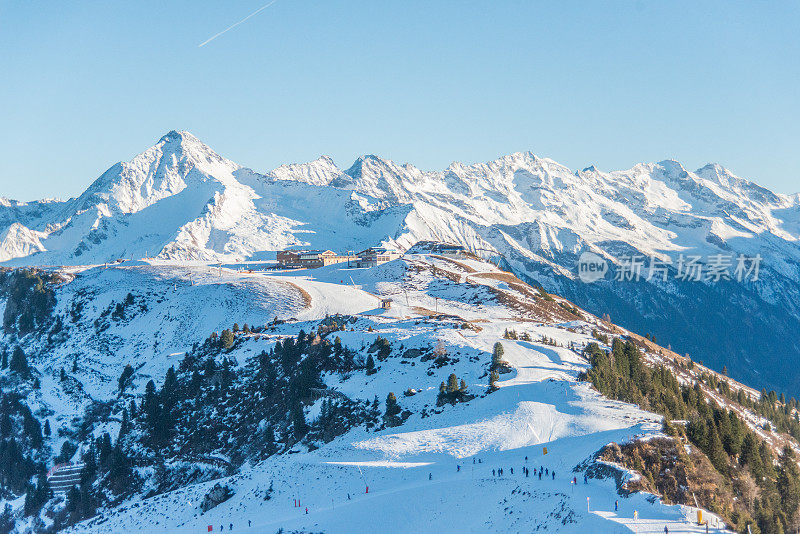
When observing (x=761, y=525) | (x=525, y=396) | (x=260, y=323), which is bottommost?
(x=761, y=525)

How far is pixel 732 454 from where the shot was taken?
62.0 m

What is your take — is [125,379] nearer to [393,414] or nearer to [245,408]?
[245,408]

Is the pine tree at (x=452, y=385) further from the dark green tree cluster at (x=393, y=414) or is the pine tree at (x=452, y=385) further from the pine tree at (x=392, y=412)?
the pine tree at (x=392, y=412)

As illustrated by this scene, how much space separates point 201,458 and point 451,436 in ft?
114

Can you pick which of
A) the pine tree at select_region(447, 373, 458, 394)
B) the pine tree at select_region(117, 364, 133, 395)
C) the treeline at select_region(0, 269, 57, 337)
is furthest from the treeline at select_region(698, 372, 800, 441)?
the treeline at select_region(0, 269, 57, 337)

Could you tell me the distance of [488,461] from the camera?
2458 inches

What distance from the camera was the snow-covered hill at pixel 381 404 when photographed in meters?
53.9

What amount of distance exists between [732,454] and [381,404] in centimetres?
3790

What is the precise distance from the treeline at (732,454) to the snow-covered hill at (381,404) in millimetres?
3821

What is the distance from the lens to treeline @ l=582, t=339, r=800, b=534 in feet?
167

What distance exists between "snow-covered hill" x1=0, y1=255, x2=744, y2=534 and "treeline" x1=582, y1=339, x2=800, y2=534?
3.82m

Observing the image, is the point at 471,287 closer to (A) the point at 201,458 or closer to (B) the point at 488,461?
(A) the point at 201,458

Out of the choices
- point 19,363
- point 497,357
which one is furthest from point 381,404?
point 19,363

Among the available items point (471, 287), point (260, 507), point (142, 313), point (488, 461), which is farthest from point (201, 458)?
point (471, 287)
